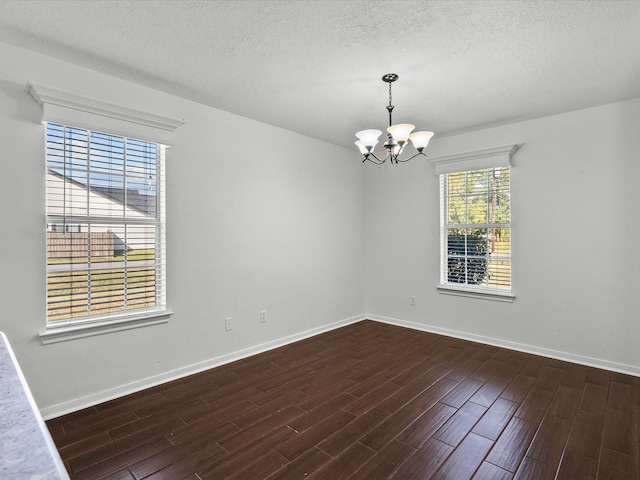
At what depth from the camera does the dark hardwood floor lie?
192 cm

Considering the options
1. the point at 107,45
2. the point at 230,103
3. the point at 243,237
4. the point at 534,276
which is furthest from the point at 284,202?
the point at 534,276

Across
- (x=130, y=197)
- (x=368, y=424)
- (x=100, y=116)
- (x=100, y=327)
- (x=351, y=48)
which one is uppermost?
(x=351, y=48)

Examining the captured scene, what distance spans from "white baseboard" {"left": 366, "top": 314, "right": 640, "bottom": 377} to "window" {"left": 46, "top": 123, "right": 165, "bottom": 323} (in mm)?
3207

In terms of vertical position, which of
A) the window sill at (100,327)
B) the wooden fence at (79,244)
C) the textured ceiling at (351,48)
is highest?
the textured ceiling at (351,48)

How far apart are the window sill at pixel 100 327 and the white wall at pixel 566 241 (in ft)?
10.7

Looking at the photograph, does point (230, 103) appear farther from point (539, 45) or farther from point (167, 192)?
point (539, 45)

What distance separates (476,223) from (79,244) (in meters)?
4.02

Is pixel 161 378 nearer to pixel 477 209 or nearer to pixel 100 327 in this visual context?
pixel 100 327

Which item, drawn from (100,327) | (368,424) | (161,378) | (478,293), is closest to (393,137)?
(368,424)

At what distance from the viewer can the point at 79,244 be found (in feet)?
8.53

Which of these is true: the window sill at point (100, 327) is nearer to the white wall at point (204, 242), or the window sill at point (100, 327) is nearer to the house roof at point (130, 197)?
the white wall at point (204, 242)

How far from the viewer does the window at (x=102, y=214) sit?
8.15ft

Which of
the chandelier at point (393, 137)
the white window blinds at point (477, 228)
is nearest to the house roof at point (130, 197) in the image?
the chandelier at point (393, 137)

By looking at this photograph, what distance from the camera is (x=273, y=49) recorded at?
2.35m
